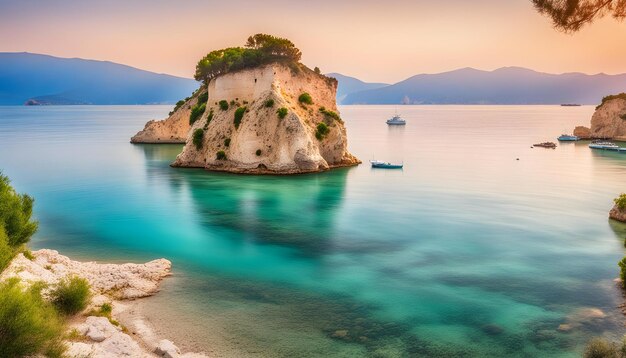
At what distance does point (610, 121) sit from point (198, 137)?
92.2 meters

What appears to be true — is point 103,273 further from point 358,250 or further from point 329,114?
point 329,114

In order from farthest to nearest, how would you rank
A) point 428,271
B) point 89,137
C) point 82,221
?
point 89,137
point 82,221
point 428,271

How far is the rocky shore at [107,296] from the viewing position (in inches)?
576

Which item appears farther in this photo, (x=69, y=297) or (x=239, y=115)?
(x=239, y=115)

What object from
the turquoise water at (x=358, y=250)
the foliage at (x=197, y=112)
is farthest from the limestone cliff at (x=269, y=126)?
the foliage at (x=197, y=112)

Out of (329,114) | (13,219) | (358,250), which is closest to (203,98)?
(329,114)

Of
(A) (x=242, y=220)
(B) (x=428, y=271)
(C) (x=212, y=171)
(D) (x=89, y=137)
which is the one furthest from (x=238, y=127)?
(D) (x=89, y=137)

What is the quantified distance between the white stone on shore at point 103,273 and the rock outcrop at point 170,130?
73705mm

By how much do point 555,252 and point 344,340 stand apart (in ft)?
56.5

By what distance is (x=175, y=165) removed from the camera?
65188 millimetres

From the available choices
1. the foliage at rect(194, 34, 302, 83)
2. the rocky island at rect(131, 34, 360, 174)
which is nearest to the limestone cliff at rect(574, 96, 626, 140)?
the rocky island at rect(131, 34, 360, 174)

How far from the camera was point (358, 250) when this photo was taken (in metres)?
28.7

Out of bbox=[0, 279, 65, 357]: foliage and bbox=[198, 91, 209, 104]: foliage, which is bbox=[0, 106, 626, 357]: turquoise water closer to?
bbox=[0, 279, 65, 357]: foliage

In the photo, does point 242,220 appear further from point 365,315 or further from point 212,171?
point 212,171
